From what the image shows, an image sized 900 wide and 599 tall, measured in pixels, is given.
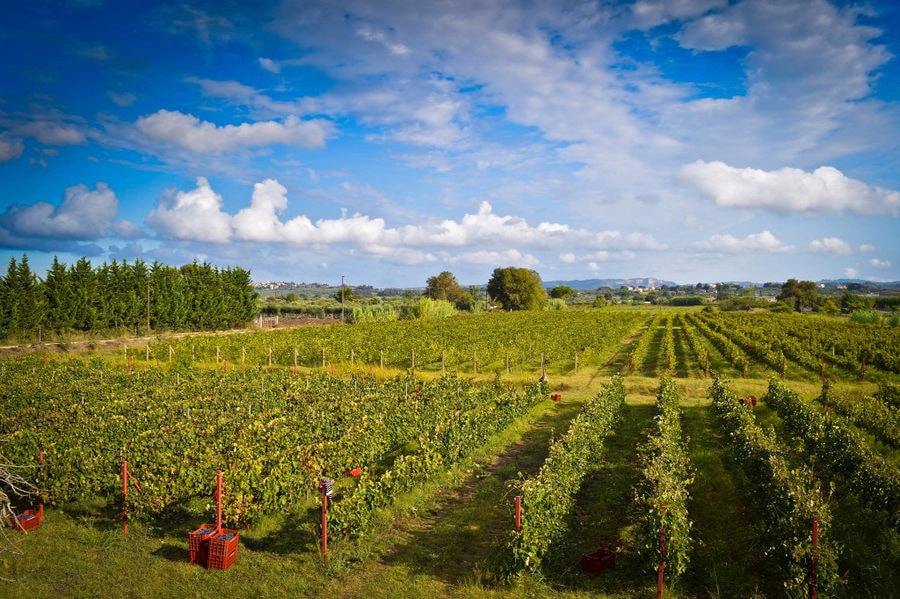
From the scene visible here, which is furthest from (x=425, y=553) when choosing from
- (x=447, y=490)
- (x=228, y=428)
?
(x=228, y=428)

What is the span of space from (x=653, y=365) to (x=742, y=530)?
88.8ft

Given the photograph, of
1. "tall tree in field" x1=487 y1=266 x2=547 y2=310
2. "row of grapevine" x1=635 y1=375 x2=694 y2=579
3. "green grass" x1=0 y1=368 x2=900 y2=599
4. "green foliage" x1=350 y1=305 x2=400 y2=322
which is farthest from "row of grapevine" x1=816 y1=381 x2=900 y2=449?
"tall tree in field" x1=487 y1=266 x2=547 y2=310

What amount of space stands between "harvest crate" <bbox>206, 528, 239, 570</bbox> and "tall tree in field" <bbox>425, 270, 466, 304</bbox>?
11642 centimetres

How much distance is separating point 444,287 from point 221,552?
391 feet

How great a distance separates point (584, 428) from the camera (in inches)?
614

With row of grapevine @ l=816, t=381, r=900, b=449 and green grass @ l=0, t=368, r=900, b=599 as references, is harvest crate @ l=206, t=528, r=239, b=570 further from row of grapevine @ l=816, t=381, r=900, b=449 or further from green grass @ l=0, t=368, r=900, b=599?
row of grapevine @ l=816, t=381, r=900, b=449

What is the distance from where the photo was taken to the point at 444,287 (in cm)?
12888

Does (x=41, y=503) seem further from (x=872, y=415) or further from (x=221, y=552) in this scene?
(x=872, y=415)

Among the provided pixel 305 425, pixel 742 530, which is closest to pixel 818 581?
pixel 742 530

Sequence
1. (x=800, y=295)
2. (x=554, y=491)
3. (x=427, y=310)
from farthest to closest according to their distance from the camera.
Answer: (x=800, y=295) → (x=427, y=310) → (x=554, y=491)

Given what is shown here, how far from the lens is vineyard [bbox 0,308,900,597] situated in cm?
967

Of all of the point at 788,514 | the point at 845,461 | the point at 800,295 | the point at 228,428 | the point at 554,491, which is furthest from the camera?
the point at 800,295

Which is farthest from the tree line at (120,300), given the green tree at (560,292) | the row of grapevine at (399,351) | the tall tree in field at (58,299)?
the green tree at (560,292)

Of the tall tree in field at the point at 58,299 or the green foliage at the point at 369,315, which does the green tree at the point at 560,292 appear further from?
the tall tree in field at the point at 58,299
